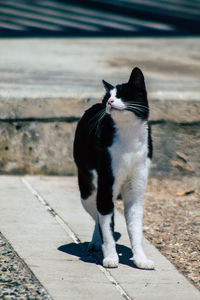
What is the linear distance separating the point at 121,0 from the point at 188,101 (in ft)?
29.5

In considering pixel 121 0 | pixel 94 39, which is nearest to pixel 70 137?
pixel 94 39

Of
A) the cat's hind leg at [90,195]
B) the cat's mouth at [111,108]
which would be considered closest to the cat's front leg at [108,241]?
the cat's hind leg at [90,195]

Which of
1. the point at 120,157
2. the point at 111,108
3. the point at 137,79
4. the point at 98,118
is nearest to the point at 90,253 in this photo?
the point at 120,157

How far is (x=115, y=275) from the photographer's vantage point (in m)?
3.91

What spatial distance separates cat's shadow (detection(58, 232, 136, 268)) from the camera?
4184 mm

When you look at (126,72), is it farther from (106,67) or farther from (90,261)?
(90,261)

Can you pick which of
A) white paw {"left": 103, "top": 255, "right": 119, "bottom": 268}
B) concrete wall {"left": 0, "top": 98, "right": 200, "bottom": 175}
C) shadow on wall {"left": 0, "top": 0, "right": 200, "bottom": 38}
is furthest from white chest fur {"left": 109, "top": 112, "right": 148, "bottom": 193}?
shadow on wall {"left": 0, "top": 0, "right": 200, "bottom": 38}

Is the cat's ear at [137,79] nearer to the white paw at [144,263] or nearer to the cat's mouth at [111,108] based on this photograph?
the cat's mouth at [111,108]

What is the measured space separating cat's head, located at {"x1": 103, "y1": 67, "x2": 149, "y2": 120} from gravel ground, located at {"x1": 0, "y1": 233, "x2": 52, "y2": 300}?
108 centimetres

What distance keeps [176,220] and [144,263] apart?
1.22m

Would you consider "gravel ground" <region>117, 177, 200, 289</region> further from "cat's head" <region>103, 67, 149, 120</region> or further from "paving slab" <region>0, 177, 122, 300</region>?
"cat's head" <region>103, 67, 149, 120</region>

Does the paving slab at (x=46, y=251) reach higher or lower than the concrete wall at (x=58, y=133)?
lower

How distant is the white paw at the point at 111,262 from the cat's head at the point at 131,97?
2.95ft

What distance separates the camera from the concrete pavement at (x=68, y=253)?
12.1 ft
